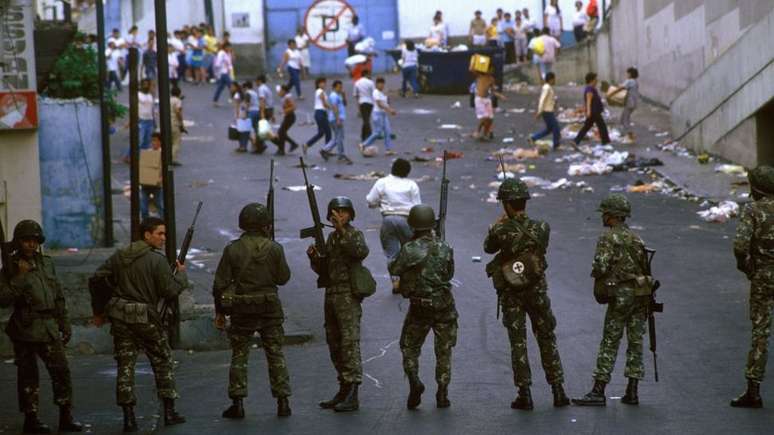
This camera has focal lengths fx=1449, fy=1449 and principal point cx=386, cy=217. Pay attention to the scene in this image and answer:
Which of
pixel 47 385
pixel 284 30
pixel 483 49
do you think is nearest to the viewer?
Result: pixel 47 385

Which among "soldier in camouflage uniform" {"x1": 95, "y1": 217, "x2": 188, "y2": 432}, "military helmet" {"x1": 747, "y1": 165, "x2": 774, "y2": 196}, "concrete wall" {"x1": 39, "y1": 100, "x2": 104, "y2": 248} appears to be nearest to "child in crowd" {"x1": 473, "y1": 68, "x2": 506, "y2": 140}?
"concrete wall" {"x1": 39, "y1": 100, "x2": 104, "y2": 248}

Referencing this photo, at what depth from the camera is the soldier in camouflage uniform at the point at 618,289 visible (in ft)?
35.8

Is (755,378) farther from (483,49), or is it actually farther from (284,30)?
(284,30)

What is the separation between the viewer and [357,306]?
36.6 ft

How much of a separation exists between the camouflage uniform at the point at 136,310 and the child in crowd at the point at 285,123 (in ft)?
62.4

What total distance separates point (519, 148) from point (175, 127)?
7.21 metres

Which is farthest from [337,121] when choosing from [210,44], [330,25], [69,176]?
[330,25]

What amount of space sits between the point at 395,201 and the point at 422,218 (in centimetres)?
537

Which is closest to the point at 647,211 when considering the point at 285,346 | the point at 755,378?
the point at 285,346

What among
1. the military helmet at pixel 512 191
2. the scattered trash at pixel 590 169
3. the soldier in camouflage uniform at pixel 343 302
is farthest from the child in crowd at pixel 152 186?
the military helmet at pixel 512 191

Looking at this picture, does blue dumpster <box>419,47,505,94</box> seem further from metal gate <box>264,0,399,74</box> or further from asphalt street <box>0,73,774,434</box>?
asphalt street <box>0,73,774,434</box>

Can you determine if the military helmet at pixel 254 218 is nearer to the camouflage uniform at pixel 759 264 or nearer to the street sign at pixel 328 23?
the camouflage uniform at pixel 759 264

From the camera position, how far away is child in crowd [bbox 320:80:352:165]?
28844 mm

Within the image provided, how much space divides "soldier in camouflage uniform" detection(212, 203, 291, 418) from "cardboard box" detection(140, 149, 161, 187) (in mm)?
10935
